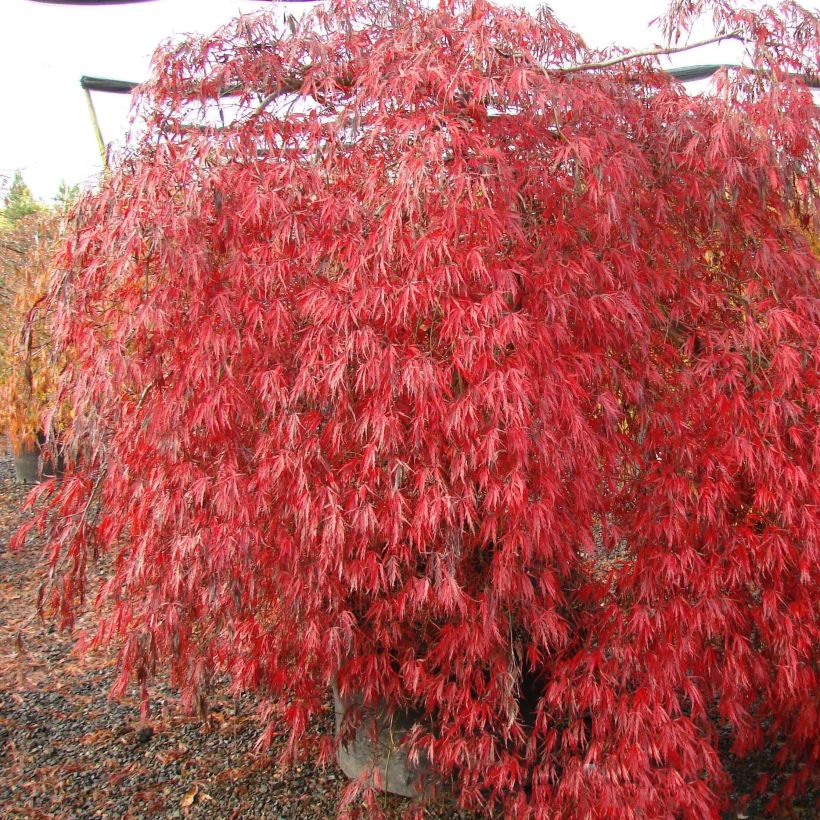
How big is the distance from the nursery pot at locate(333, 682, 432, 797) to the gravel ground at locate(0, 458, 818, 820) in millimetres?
111

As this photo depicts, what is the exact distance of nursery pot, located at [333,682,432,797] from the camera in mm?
2512

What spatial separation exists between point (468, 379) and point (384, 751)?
1.48 m

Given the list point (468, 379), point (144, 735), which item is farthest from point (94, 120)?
point (468, 379)

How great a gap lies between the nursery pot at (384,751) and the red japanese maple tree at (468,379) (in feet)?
0.49

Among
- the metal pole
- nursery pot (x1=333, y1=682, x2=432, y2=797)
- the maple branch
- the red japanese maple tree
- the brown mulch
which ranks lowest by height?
the brown mulch

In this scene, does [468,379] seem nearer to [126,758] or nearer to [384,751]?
[384,751]

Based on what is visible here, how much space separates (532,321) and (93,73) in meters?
4.05

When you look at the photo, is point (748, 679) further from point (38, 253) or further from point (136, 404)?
point (38, 253)

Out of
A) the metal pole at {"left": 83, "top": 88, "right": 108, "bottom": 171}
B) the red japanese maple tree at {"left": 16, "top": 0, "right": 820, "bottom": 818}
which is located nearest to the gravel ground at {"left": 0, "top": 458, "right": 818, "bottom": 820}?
the red japanese maple tree at {"left": 16, "top": 0, "right": 820, "bottom": 818}

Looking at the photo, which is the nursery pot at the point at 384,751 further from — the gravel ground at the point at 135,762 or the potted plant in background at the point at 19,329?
the potted plant in background at the point at 19,329

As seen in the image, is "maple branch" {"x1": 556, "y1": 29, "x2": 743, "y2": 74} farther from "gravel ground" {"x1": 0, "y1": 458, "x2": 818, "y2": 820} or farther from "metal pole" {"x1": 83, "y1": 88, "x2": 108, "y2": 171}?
"metal pole" {"x1": 83, "y1": 88, "x2": 108, "y2": 171}

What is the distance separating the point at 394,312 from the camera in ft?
6.13

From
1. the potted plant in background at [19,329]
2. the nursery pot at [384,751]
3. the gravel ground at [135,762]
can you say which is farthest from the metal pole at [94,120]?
the nursery pot at [384,751]

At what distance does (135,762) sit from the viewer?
10.2 ft
